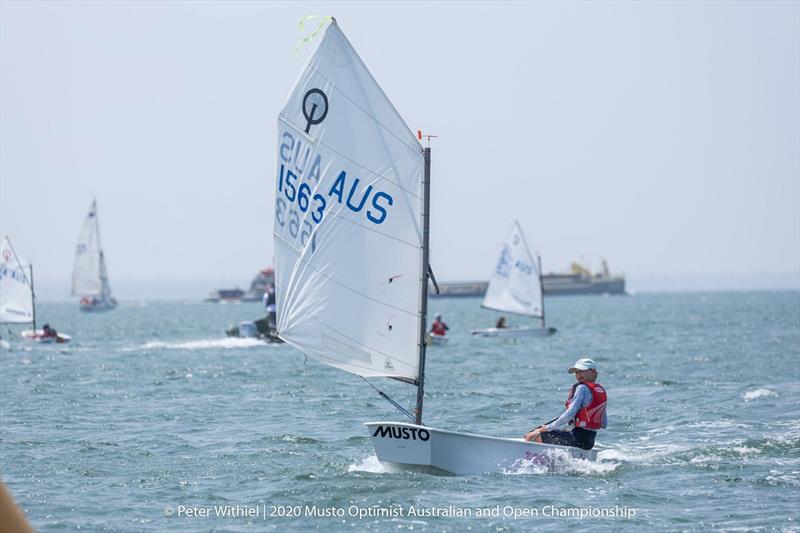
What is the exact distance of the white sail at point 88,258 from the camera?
108 meters

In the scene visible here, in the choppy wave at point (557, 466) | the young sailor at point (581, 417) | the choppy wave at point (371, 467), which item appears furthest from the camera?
the young sailor at point (581, 417)

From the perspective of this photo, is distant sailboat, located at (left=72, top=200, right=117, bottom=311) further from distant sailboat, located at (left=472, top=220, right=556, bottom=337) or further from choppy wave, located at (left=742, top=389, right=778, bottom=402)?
choppy wave, located at (left=742, top=389, right=778, bottom=402)

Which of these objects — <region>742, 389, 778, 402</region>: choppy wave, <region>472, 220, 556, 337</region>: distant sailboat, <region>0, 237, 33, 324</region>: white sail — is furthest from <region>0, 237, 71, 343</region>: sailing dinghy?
<region>742, 389, 778, 402</region>: choppy wave

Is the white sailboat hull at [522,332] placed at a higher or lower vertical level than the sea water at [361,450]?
higher

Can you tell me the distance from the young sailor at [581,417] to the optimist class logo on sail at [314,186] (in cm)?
408

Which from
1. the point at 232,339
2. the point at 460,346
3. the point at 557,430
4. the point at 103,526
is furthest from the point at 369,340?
the point at 232,339

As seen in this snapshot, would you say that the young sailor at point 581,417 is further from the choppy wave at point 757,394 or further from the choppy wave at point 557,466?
the choppy wave at point 757,394

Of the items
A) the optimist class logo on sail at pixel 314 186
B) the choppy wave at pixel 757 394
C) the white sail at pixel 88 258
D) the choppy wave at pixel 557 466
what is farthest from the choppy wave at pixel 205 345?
the white sail at pixel 88 258

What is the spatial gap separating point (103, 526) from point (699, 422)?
14.0m

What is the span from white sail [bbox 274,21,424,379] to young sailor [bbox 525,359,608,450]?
Answer: 2.38 metres

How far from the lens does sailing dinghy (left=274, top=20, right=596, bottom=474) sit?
639 inches

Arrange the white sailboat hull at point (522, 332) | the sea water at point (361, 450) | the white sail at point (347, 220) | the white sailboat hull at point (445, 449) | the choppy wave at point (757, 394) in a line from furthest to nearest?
1. the white sailboat hull at point (522, 332)
2. the choppy wave at point (757, 394)
3. the white sailboat hull at point (445, 449)
4. the white sail at point (347, 220)
5. the sea water at point (361, 450)

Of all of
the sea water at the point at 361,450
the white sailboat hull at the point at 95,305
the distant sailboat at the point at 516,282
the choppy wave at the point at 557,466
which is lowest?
the white sailboat hull at the point at 95,305

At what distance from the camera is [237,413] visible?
2614 cm
